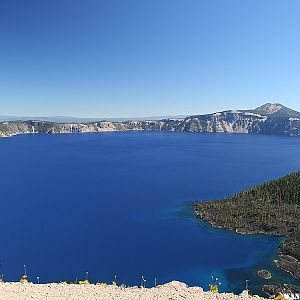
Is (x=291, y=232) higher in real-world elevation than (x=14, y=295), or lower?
lower

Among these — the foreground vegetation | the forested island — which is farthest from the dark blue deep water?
the foreground vegetation

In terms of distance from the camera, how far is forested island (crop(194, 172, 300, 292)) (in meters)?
96.2

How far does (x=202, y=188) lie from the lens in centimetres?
17488

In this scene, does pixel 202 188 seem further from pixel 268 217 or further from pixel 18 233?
pixel 18 233

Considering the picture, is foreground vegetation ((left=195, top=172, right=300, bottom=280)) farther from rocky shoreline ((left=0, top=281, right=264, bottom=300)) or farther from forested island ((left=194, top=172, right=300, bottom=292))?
rocky shoreline ((left=0, top=281, right=264, bottom=300))

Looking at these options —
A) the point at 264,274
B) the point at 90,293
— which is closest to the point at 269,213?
the point at 264,274

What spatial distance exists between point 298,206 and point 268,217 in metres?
18.0

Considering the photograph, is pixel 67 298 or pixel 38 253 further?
pixel 38 253

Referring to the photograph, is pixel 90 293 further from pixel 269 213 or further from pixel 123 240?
pixel 269 213

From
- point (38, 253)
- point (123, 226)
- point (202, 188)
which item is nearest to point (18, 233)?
point (38, 253)

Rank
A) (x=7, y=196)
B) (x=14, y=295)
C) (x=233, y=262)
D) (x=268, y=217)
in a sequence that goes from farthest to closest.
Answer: (x=7, y=196)
(x=268, y=217)
(x=233, y=262)
(x=14, y=295)

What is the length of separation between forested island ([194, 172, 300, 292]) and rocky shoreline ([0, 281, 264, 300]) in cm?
5279

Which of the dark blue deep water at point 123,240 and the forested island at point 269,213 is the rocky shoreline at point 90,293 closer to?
the dark blue deep water at point 123,240

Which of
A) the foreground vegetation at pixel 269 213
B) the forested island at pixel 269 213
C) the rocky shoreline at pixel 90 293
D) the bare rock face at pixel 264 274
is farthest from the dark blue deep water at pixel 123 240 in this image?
the rocky shoreline at pixel 90 293
